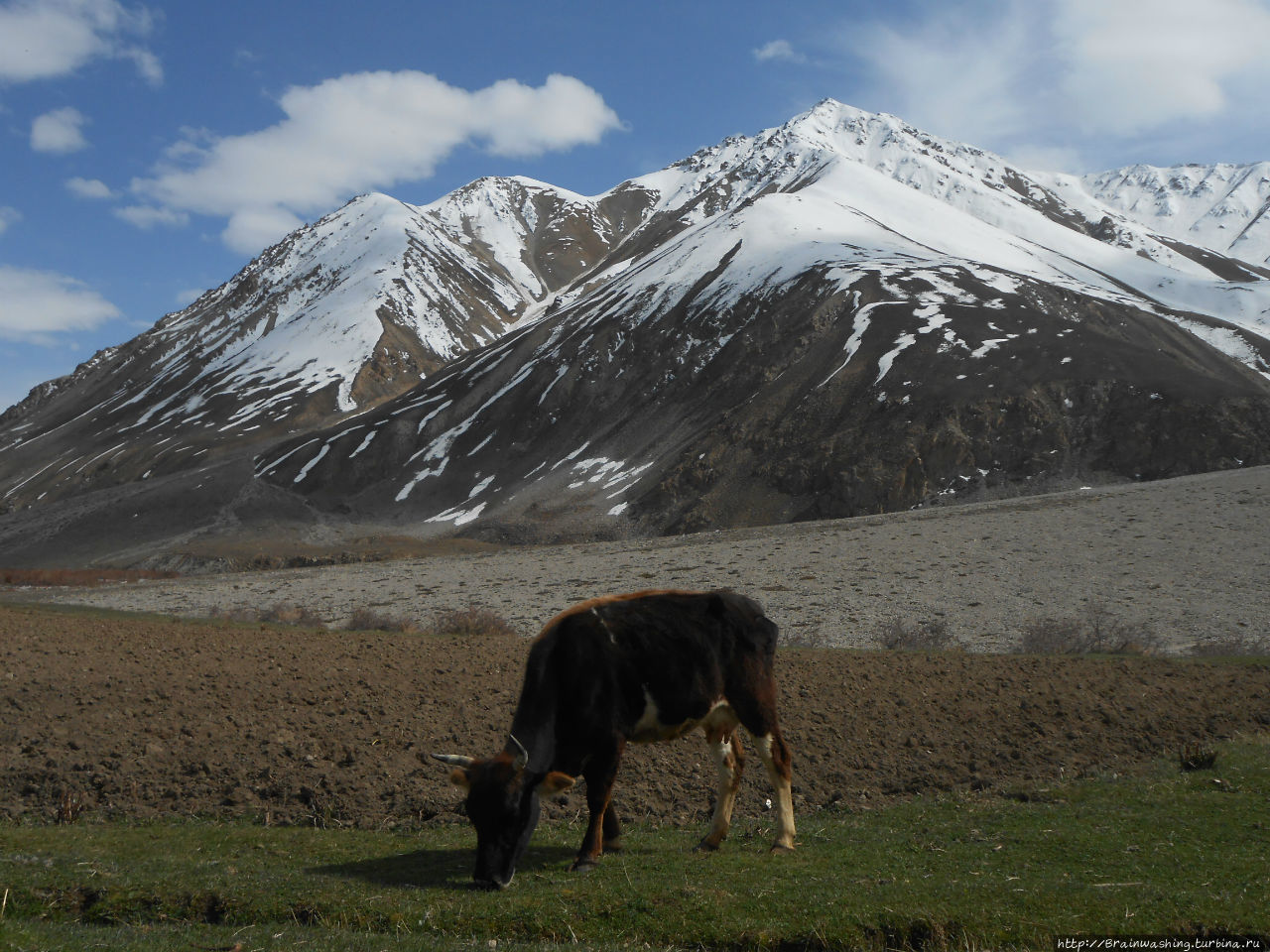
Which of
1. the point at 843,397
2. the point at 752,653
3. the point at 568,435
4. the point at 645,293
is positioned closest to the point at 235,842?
the point at 752,653

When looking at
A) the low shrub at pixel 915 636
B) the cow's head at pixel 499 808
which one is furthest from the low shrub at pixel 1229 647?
the cow's head at pixel 499 808

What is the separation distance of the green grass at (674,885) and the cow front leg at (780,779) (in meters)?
0.30

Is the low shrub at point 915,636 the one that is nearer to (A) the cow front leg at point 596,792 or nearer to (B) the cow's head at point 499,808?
(A) the cow front leg at point 596,792

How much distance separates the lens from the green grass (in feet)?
24.0

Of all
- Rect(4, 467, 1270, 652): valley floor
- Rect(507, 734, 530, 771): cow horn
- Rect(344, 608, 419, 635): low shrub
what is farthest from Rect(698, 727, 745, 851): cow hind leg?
Rect(344, 608, 419, 635): low shrub

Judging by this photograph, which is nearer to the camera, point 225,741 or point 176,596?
point 225,741

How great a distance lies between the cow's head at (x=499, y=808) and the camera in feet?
27.1

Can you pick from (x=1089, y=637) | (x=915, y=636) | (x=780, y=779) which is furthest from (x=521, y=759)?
(x=1089, y=637)

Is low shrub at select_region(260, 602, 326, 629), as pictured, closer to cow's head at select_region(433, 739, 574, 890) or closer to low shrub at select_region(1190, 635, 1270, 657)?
cow's head at select_region(433, 739, 574, 890)

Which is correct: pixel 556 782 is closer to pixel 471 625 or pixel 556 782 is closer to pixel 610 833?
pixel 610 833

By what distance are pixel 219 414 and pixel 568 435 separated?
84602 mm

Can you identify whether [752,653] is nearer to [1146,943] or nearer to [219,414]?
[1146,943]

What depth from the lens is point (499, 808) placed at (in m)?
8.23

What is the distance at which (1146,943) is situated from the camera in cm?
690
